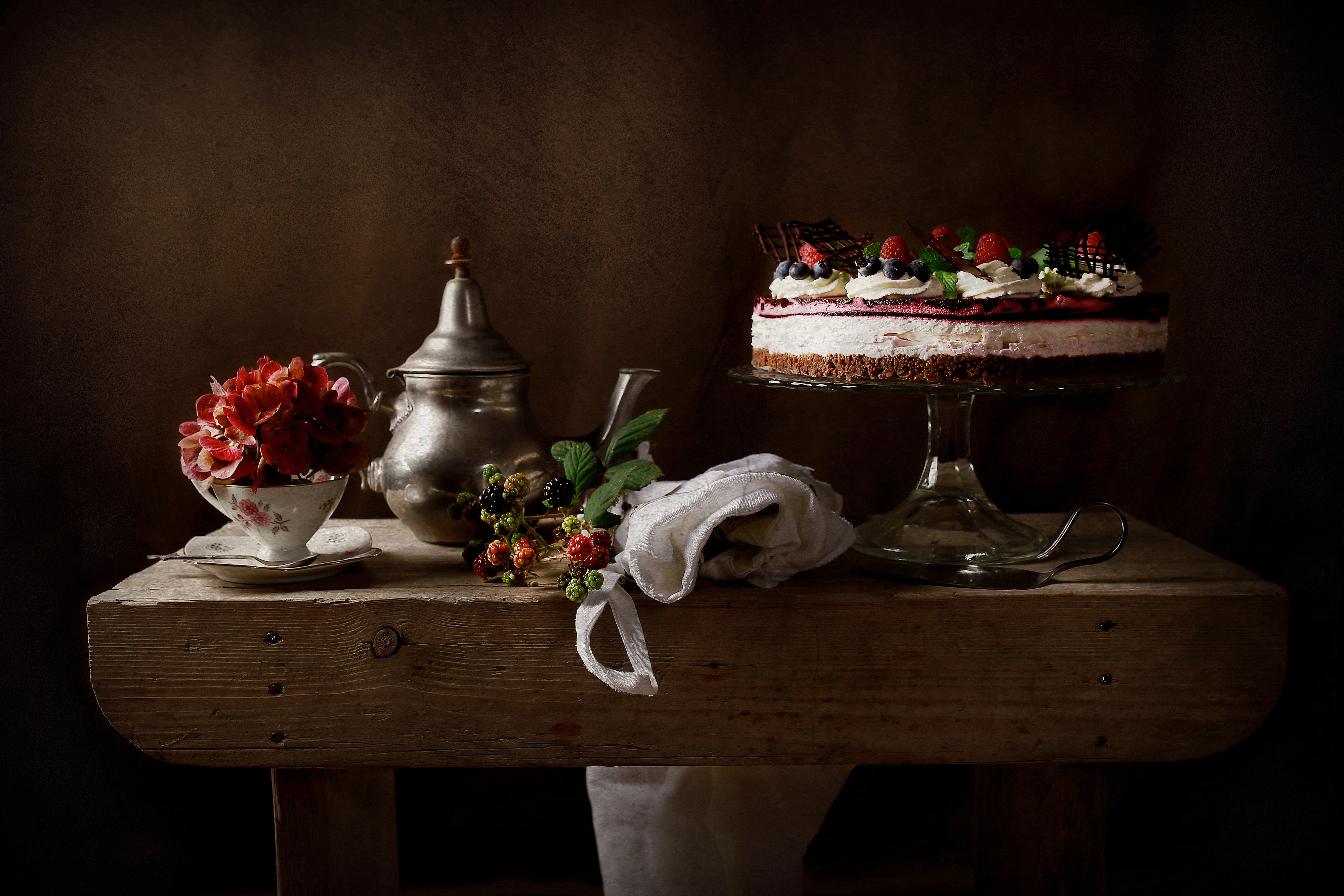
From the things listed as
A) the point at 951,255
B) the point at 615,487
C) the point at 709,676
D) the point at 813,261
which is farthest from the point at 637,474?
the point at 951,255

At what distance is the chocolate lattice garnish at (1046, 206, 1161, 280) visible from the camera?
107 cm

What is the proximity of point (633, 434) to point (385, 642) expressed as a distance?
1.20 feet

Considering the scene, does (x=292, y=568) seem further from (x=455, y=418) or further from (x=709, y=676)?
(x=709, y=676)

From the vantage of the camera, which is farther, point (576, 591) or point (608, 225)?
point (608, 225)

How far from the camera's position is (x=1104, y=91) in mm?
1467

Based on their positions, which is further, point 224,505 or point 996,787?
point 996,787

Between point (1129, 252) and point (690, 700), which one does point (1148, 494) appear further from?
point (690, 700)

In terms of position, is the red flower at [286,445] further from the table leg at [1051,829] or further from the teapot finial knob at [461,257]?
the table leg at [1051,829]

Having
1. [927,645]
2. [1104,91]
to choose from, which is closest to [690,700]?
[927,645]

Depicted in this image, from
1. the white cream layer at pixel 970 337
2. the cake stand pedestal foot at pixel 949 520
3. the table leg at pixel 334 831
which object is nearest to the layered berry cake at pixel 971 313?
the white cream layer at pixel 970 337

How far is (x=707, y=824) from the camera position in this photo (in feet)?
4.20

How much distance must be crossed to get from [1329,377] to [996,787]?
92 cm

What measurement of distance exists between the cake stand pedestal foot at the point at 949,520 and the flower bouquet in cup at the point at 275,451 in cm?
61

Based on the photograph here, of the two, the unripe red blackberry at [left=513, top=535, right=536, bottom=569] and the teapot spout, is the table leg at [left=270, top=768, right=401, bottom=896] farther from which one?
the teapot spout
